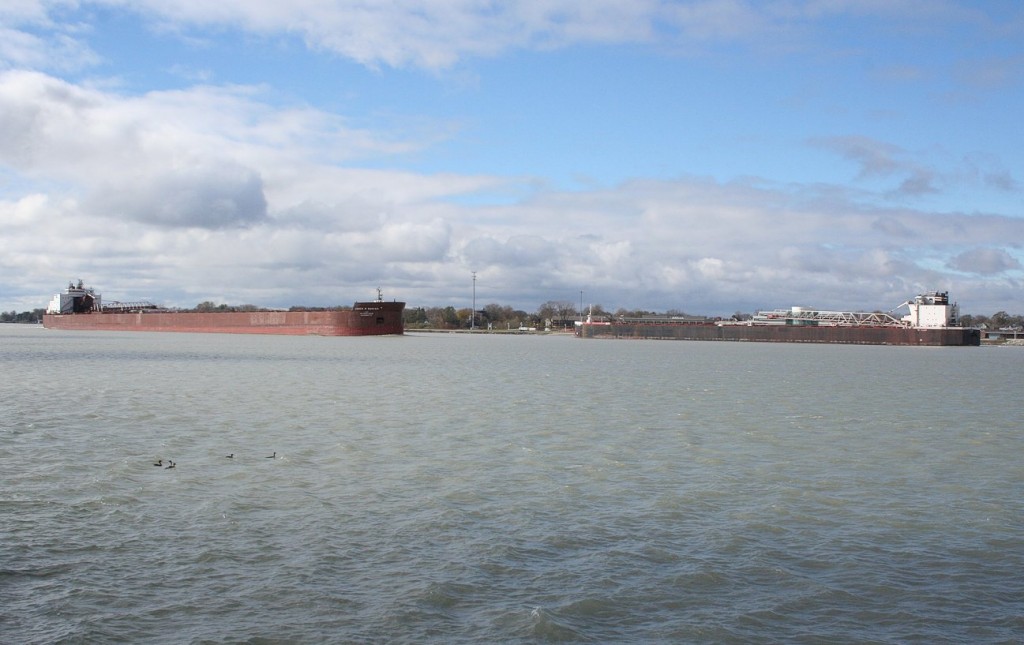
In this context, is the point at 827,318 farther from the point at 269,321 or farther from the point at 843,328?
the point at 269,321

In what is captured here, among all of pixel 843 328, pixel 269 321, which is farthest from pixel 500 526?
pixel 843 328

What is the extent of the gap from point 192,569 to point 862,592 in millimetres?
6353

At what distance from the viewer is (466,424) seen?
63.2 feet

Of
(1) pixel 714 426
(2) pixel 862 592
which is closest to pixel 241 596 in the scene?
(2) pixel 862 592

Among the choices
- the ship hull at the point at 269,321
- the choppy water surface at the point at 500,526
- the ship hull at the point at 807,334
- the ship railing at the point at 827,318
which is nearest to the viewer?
the choppy water surface at the point at 500,526

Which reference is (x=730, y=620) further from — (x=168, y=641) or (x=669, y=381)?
(x=669, y=381)

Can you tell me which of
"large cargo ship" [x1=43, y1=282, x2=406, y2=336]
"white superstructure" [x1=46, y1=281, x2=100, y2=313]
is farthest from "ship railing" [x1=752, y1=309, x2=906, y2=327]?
"white superstructure" [x1=46, y1=281, x2=100, y2=313]

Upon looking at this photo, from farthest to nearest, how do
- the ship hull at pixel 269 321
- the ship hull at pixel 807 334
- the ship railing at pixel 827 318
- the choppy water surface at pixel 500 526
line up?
the ship railing at pixel 827 318 → the ship hull at pixel 807 334 → the ship hull at pixel 269 321 → the choppy water surface at pixel 500 526

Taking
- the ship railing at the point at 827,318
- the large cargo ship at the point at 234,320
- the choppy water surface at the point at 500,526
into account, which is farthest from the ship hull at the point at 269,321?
the choppy water surface at the point at 500,526

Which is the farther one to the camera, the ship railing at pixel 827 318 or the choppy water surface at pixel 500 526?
the ship railing at pixel 827 318

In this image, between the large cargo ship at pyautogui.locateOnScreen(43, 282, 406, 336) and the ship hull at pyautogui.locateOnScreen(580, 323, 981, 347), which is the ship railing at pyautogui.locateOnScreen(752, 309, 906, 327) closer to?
the ship hull at pyautogui.locateOnScreen(580, 323, 981, 347)

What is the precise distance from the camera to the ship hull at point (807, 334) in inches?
3812

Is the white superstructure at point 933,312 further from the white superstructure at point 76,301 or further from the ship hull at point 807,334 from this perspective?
the white superstructure at point 76,301

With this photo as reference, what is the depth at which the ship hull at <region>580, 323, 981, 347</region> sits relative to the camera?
318ft
